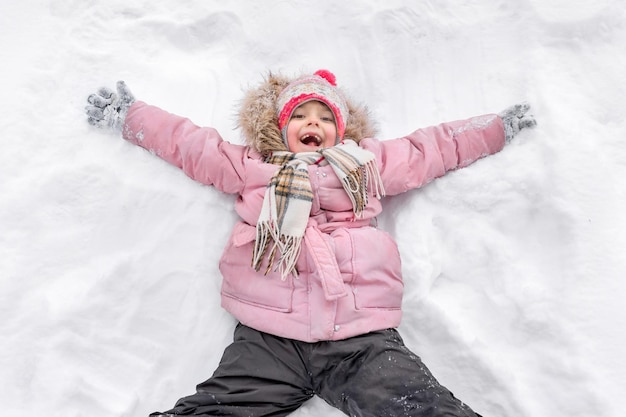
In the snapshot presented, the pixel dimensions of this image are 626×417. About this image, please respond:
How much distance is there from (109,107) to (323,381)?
1.22m

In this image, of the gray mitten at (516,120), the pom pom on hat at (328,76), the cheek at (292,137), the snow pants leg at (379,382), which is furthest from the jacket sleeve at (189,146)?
the gray mitten at (516,120)

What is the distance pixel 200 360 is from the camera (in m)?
1.85

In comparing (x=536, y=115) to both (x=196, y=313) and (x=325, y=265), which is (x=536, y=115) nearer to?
(x=325, y=265)

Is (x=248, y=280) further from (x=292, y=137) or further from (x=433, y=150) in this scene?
(x=433, y=150)

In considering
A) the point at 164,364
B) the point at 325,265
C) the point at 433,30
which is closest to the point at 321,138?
the point at 325,265

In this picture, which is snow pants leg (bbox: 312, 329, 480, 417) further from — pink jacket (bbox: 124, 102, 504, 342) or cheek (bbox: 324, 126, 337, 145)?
cheek (bbox: 324, 126, 337, 145)

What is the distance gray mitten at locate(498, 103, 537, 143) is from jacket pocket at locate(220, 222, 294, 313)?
0.94 metres

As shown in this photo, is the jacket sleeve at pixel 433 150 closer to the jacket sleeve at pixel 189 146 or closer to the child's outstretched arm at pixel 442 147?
the child's outstretched arm at pixel 442 147

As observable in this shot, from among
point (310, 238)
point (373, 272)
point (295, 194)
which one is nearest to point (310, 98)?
point (295, 194)

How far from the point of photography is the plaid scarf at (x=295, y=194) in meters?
1.76

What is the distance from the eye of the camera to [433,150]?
2016 mm

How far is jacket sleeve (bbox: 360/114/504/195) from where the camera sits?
1.98 m

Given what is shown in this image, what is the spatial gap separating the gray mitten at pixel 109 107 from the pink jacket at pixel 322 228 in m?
0.05

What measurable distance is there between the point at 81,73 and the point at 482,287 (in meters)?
1.66
